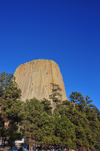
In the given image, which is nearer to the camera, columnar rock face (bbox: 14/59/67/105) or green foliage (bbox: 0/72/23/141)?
green foliage (bbox: 0/72/23/141)

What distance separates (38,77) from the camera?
2884 inches

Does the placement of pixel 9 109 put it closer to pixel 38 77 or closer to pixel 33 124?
pixel 33 124

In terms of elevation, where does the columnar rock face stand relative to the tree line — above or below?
above

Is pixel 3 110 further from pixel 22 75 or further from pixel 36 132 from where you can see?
pixel 22 75

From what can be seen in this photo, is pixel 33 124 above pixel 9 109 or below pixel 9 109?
below

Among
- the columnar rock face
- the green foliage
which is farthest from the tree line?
the columnar rock face

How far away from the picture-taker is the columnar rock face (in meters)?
68.2

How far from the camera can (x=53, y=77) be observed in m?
74.2

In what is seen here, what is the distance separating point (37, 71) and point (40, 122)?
58.0 metres

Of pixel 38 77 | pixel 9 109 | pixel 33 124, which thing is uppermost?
pixel 38 77

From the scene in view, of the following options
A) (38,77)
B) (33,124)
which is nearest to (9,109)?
(33,124)

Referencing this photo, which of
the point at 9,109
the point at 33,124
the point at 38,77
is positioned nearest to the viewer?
the point at 9,109

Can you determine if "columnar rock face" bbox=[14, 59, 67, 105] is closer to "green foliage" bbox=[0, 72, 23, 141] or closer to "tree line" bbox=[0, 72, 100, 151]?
"tree line" bbox=[0, 72, 100, 151]

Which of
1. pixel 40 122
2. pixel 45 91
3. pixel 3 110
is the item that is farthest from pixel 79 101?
pixel 45 91
